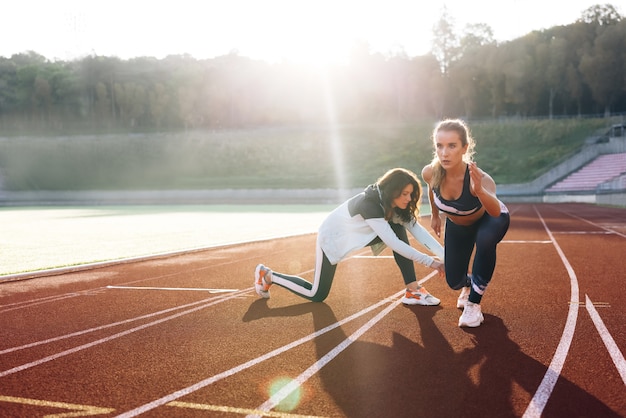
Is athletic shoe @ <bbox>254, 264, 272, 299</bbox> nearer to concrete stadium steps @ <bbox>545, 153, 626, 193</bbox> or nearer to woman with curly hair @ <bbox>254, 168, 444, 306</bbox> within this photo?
woman with curly hair @ <bbox>254, 168, 444, 306</bbox>

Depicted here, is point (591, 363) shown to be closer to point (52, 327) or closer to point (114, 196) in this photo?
point (52, 327)

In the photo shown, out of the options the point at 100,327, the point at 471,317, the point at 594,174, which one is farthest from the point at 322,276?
the point at 594,174

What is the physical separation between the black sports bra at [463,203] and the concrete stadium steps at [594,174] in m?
41.9

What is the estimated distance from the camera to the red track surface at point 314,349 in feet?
13.9

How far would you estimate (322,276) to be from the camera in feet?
23.7

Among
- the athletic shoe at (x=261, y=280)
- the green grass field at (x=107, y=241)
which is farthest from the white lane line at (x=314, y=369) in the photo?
the green grass field at (x=107, y=241)

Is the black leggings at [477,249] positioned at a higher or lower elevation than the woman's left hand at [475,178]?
lower

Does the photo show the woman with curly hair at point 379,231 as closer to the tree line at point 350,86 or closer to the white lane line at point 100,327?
the white lane line at point 100,327

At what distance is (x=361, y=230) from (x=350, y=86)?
94.1 meters

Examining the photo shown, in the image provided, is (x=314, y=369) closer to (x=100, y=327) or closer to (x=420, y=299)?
(x=420, y=299)

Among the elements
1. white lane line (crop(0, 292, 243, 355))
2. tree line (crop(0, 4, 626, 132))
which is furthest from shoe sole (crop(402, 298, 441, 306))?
tree line (crop(0, 4, 626, 132))

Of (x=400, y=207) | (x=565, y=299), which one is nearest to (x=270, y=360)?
(x=400, y=207)

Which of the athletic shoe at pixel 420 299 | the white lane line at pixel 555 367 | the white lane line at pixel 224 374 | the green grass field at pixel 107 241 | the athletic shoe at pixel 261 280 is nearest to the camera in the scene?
the white lane line at pixel 555 367

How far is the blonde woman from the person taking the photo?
227 inches
